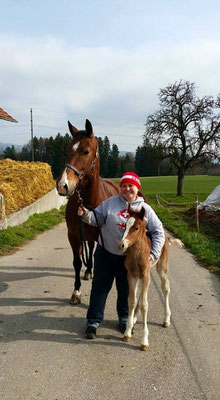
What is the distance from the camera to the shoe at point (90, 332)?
3.77 meters

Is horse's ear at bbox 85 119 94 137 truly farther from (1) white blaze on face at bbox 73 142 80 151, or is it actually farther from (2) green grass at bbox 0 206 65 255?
(2) green grass at bbox 0 206 65 255

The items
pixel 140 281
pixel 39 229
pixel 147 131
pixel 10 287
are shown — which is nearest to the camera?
pixel 140 281

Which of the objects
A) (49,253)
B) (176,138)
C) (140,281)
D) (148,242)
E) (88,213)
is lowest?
(49,253)

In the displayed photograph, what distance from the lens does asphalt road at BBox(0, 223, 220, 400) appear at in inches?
113

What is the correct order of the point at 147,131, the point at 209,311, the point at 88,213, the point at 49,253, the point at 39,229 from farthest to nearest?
the point at 147,131
the point at 39,229
the point at 49,253
the point at 209,311
the point at 88,213

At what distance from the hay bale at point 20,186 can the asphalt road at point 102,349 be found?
5906 millimetres

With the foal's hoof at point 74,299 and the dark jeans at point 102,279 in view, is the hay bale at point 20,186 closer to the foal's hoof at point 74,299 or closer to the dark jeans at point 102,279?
the foal's hoof at point 74,299

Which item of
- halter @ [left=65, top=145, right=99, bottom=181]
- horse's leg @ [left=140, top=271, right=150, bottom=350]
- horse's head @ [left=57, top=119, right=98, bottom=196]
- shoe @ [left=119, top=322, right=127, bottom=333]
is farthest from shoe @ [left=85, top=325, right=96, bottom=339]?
halter @ [left=65, top=145, right=99, bottom=181]

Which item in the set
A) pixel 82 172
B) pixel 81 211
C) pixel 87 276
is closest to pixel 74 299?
pixel 87 276

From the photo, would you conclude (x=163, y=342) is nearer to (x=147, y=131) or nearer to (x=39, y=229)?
(x=39, y=229)

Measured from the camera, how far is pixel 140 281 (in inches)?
142

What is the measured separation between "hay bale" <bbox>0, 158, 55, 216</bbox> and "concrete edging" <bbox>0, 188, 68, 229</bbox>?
0.23 metres

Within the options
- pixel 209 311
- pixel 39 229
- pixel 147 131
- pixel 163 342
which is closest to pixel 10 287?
pixel 163 342

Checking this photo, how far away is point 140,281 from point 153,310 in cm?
122
